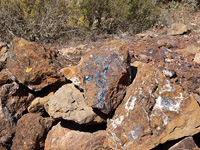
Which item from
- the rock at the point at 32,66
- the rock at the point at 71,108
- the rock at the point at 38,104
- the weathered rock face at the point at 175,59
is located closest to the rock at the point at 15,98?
the rock at the point at 38,104

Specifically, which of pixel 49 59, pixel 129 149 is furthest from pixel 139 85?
pixel 49 59

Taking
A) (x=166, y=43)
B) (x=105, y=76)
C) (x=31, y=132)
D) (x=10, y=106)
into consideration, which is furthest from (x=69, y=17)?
(x=105, y=76)

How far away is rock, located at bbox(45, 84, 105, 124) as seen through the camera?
255 cm

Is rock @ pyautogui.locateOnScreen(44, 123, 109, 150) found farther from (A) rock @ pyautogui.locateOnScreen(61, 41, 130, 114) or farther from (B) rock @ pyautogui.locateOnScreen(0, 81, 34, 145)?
(B) rock @ pyautogui.locateOnScreen(0, 81, 34, 145)

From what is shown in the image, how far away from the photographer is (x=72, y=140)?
2.74 meters

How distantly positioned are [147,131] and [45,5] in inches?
223

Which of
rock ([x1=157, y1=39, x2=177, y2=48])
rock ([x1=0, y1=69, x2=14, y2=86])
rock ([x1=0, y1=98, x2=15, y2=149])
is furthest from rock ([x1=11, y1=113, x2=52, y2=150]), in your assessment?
rock ([x1=157, y1=39, x2=177, y2=48])

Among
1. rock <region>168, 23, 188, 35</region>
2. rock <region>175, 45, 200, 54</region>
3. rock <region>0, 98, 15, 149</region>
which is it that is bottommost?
rock <region>0, 98, 15, 149</region>

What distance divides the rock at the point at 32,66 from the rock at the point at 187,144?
5.84ft

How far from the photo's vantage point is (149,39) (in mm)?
4422

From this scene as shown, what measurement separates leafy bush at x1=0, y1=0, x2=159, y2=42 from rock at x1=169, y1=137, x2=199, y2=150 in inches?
170

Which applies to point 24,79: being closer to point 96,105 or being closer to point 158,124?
point 96,105

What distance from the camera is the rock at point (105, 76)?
2416 millimetres

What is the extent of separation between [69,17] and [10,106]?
13.6ft
